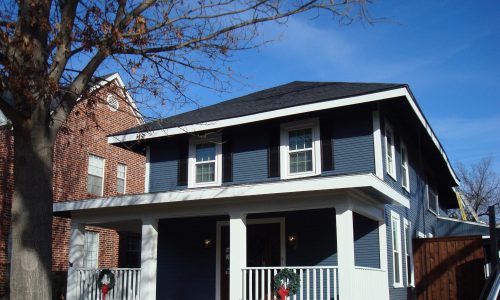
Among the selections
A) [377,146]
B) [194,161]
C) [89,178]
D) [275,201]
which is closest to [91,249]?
[89,178]

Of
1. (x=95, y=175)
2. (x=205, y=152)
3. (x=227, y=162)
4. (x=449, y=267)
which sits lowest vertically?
(x=449, y=267)

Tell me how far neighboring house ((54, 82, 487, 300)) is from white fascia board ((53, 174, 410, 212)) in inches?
0.9

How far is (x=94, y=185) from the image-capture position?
19797mm

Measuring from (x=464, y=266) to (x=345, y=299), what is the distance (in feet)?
18.0

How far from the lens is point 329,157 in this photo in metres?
13.0

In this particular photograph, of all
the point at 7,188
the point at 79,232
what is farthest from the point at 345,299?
the point at 7,188

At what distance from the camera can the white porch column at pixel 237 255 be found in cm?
1099

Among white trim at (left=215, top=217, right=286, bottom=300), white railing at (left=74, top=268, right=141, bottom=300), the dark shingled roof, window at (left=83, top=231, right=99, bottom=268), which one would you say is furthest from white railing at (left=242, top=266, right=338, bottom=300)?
window at (left=83, top=231, right=99, bottom=268)

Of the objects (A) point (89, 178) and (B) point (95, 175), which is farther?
(B) point (95, 175)

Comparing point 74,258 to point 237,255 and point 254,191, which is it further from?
point 254,191

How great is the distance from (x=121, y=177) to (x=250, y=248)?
882cm

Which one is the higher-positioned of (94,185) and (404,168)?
(94,185)

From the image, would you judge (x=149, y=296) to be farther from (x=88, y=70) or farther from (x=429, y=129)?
(x=429, y=129)

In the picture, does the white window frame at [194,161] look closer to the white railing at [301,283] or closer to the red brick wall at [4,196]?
the white railing at [301,283]
